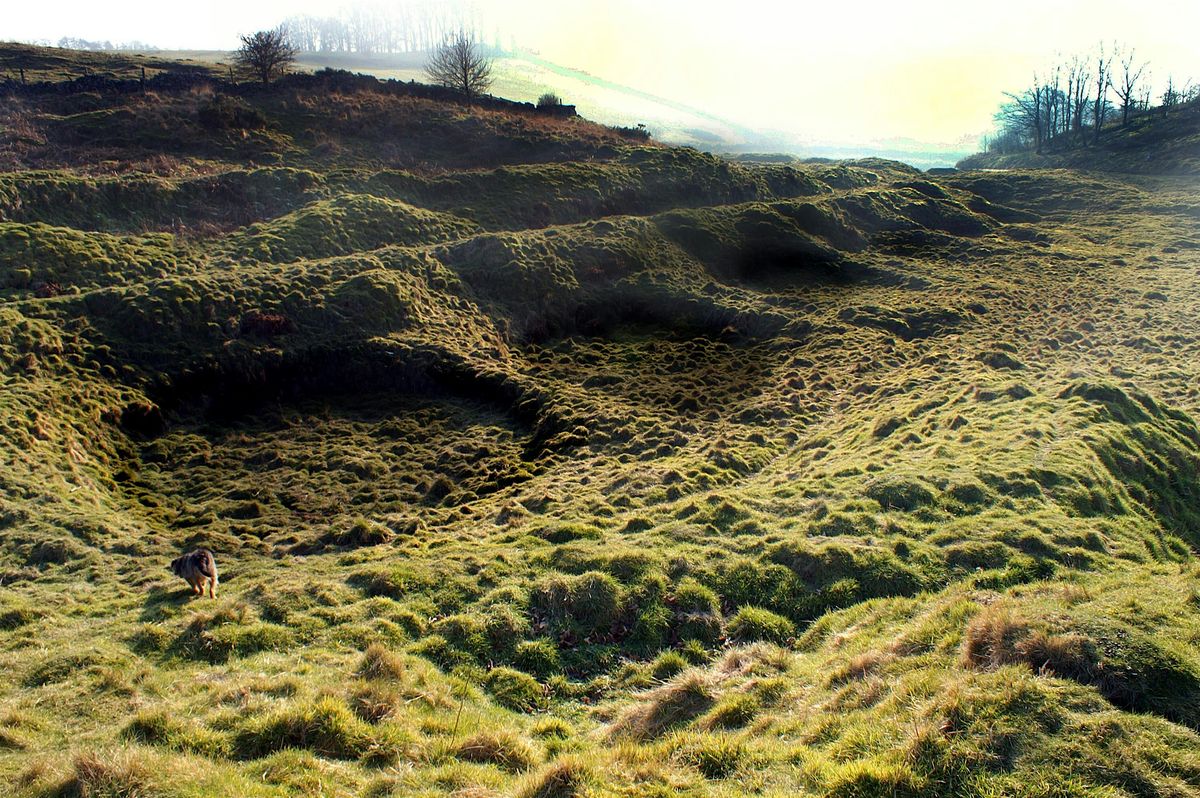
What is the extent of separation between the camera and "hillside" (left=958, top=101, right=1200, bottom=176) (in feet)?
279

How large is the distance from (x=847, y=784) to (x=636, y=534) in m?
9.78

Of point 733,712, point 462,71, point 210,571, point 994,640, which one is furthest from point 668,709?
point 462,71

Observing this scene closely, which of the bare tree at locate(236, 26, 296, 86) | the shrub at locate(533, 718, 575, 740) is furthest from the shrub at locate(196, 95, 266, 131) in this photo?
the shrub at locate(533, 718, 575, 740)

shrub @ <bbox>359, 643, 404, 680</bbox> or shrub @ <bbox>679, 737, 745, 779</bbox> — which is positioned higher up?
shrub @ <bbox>679, 737, 745, 779</bbox>

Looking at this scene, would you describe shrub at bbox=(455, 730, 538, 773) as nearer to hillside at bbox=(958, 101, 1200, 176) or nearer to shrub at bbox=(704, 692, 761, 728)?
shrub at bbox=(704, 692, 761, 728)

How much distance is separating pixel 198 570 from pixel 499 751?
8.94m

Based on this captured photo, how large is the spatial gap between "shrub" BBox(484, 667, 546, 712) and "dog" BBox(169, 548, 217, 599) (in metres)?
6.93

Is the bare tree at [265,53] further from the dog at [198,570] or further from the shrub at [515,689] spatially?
the shrub at [515,689]

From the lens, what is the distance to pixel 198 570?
13484 mm

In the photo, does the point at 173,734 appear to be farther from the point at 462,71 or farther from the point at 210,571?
the point at 462,71

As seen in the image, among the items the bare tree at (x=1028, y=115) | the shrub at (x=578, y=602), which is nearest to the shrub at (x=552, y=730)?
the shrub at (x=578, y=602)

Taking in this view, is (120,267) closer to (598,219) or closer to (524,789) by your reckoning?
(598,219)

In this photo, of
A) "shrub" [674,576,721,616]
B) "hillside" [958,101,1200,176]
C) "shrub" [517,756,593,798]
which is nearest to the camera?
"shrub" [517,756,593,798]

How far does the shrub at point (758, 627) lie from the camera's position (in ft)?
38.6
